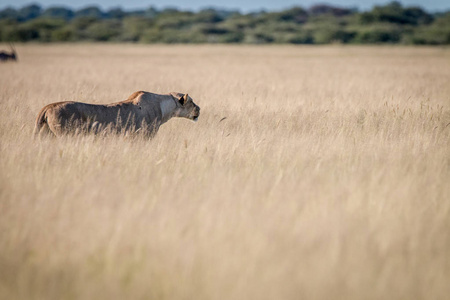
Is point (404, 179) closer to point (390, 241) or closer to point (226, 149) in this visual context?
point (390, 241)

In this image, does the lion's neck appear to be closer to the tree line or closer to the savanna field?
the savanna field

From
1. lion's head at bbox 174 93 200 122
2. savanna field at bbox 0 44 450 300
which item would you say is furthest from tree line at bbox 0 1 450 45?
savanna field at bbox 0 44 450 300

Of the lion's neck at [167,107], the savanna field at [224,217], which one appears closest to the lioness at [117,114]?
the lion's neck at [167,107]

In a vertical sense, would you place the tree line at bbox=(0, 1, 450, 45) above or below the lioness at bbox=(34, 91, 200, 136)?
above

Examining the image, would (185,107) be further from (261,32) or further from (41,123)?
(261,32)

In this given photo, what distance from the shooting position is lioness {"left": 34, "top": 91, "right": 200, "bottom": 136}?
21.5 feet

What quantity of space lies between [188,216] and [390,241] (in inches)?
66.6

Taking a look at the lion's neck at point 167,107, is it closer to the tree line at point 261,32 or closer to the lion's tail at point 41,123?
the lion's tail at point 41,123

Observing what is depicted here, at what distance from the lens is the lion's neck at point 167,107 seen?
7.70 m

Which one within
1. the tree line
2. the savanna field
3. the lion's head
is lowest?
the savanna field

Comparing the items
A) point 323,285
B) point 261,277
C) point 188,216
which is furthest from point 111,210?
point 323,285

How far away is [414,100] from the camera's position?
11180mm

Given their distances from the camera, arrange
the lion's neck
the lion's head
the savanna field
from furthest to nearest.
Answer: the lion's head < the lion's neck < the savanna field

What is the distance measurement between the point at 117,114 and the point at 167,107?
1.06 m
